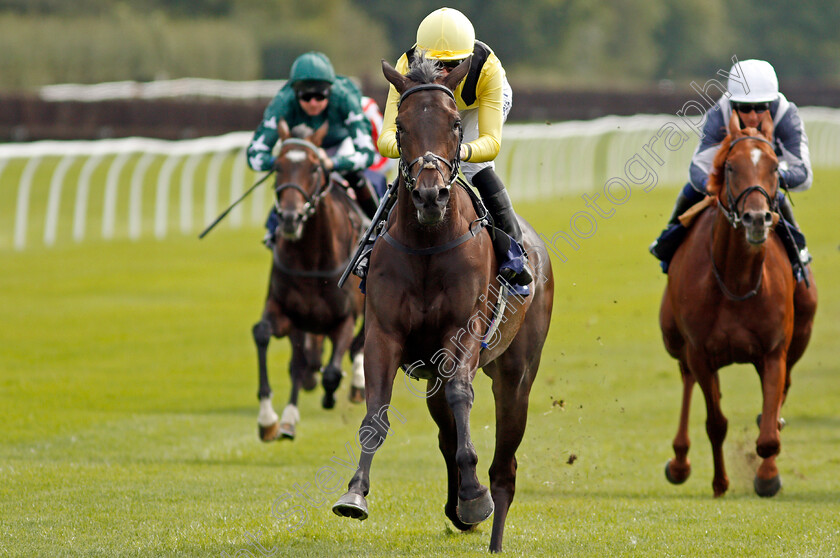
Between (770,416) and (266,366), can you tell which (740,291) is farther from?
(266,366)

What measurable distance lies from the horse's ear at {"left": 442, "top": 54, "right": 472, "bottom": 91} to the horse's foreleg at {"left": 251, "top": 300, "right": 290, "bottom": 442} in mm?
3544

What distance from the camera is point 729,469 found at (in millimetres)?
8219

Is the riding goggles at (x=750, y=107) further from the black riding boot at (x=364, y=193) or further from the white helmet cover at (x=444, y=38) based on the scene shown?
the black riding boot at (x=364, y=193)

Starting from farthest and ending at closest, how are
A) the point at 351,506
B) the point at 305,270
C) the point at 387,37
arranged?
Result: the point at 387,37 → the point at 305,270 → the point at 351,506

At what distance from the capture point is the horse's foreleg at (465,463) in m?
4.58

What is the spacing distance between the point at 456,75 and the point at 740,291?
261cm

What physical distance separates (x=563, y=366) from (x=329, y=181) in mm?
4672

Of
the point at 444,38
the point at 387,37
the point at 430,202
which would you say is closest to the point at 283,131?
the point at 444,38

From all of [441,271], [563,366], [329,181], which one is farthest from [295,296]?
[563,366]

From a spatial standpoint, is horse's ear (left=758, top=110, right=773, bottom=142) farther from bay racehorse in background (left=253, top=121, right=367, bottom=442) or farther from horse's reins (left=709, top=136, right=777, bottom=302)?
bay racehorse in background (left=253, top=121, right=367, bottom=442)

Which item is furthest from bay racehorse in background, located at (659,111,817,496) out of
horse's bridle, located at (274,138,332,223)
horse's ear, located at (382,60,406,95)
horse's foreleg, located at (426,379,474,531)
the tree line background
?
the tree line background

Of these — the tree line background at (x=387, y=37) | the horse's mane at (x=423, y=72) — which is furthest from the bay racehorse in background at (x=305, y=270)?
the tree line background at (x=387, y=37)

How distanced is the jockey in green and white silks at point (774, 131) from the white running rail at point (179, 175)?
26.2ft

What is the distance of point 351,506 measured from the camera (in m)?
4.35
